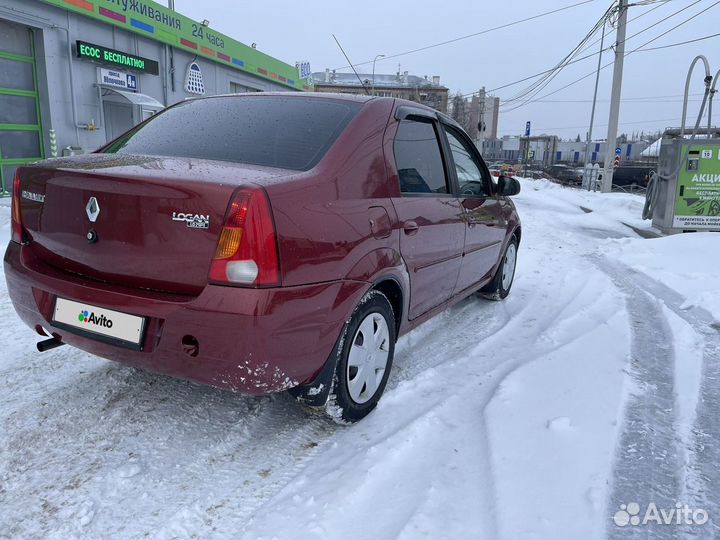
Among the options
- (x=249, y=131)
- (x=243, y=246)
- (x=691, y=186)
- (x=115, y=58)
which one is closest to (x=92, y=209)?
(x=243, y=246)

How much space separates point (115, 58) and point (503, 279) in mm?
13432

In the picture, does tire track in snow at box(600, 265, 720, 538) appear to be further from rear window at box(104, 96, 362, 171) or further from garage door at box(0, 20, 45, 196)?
garage door at box(0, 20, 45, 196)

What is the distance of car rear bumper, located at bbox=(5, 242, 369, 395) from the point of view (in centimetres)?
209

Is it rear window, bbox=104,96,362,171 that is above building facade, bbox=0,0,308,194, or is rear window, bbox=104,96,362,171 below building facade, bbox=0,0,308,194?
below

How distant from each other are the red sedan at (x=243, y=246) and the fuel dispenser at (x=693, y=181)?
899 cm

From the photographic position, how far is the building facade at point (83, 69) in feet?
38.4

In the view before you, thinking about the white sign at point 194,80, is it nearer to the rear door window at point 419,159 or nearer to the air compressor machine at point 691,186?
the air compressor machine at point 691,186

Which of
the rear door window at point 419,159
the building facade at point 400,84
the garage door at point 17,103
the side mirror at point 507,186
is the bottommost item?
the side mirror at point 507,186

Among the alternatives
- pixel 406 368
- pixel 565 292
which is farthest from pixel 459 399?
pixel 565 292

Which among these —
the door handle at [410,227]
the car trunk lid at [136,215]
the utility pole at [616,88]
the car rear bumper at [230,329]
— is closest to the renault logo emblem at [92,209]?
the car trunk lid at [136,215]

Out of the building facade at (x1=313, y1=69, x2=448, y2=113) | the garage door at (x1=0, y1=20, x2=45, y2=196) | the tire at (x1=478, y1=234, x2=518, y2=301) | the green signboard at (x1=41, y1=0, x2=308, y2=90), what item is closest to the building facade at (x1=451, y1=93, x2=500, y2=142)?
the building facade at (x1=313, y1=69, x2=448, y2=113)

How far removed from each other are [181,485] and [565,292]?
4563 mm

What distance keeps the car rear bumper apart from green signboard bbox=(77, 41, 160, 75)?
13.0 m

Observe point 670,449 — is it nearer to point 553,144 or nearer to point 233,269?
point 233,269
